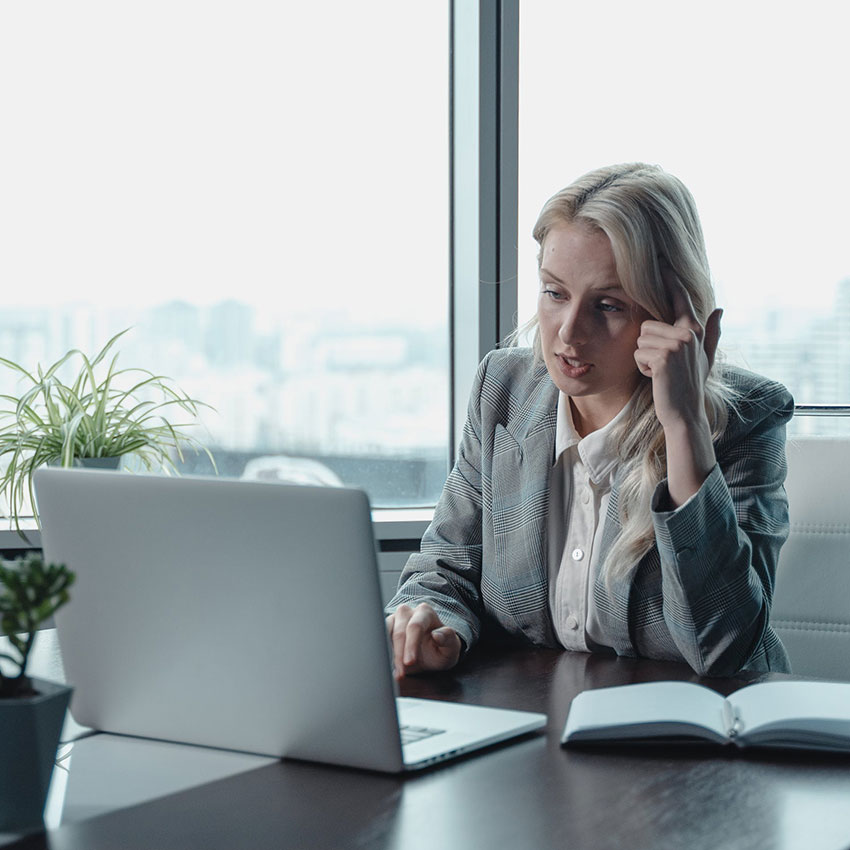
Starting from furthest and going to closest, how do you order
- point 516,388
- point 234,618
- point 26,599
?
point 516,388 < point 234,618 < point 26,599

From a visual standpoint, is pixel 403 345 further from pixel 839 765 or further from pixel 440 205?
pixel 839 765

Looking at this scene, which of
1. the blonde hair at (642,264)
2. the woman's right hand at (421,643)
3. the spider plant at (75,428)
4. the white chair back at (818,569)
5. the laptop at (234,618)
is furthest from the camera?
the spider plant at (75,428)

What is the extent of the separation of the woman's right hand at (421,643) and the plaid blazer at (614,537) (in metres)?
0.13

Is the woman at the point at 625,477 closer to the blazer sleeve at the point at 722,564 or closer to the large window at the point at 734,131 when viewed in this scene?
the blazer sleeve at the point at 722,564

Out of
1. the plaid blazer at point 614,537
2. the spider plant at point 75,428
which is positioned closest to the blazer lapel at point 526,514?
the plaid blazer at point 614,537

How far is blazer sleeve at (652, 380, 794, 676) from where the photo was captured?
4.70ft

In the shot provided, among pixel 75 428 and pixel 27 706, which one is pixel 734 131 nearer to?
pixel 75 428

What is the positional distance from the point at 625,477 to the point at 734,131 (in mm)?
1372

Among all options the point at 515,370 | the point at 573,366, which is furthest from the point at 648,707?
the point at 515,370

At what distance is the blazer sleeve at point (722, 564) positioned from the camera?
4.70 ft

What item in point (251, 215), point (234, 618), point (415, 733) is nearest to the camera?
point (234, 618)

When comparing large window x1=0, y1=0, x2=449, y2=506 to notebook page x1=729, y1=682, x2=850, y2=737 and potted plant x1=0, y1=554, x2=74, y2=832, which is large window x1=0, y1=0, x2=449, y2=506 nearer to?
notebook page x1=729, y1=682, x2=850, y2=737

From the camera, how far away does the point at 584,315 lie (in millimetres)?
1616

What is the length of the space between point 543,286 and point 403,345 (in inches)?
44.9
